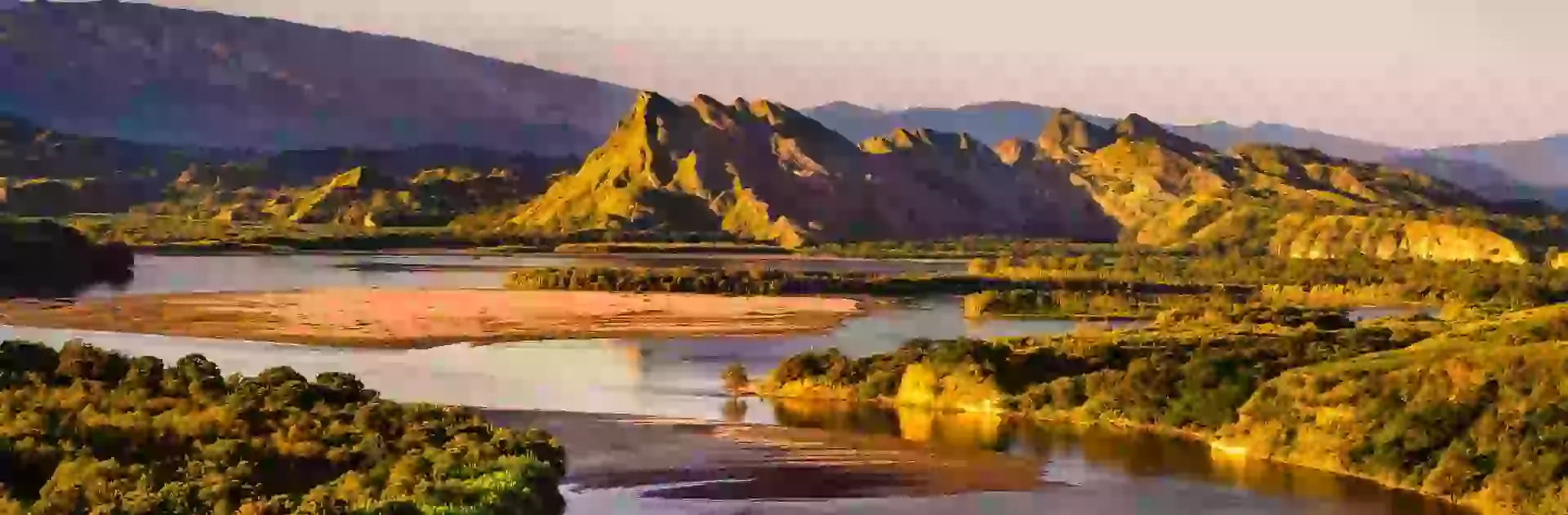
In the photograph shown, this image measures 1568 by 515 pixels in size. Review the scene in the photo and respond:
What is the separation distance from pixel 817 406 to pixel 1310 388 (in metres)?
20.4

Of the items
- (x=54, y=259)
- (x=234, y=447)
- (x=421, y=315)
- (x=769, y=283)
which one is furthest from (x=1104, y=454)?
(x=54, y=259)

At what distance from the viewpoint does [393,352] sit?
106000 millimetres

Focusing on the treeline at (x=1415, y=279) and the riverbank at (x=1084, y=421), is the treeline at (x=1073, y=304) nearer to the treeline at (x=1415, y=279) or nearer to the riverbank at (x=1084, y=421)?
the treeline at (x=1415, y=279)

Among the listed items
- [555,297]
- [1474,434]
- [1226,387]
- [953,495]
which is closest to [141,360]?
[953,495]

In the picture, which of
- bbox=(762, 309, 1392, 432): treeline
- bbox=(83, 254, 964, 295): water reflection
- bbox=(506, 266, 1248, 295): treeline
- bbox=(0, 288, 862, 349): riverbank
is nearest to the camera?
bbox=(762, 309, 1392, 432): treeline

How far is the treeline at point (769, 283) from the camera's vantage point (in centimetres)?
16400

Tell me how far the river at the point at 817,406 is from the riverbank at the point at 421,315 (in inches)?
143

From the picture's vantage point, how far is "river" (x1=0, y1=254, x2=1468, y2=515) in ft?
213

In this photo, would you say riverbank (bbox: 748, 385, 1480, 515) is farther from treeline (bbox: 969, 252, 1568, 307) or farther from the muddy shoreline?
treeline (bbox: 969, 252, 1568, 307)

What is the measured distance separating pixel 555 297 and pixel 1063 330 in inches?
1617

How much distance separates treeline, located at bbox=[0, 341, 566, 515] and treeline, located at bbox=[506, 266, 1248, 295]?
86.6 m

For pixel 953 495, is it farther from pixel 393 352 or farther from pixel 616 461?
pixel 393 352

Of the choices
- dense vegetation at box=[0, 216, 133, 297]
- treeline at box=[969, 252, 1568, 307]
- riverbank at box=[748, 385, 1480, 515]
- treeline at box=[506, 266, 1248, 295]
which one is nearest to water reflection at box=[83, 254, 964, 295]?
dense vegetation at box=[0, 216, 133, 297]

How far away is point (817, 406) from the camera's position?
88688 millimetres
